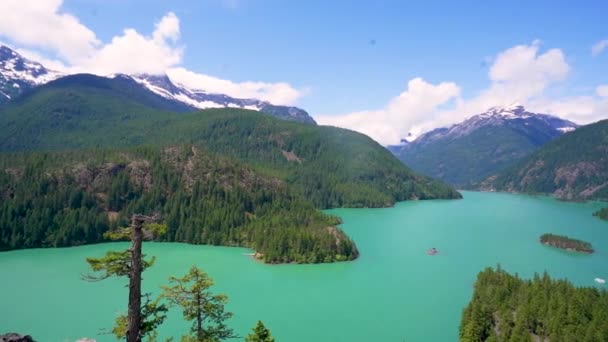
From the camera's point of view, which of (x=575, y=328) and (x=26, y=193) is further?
(x=26, y=193)

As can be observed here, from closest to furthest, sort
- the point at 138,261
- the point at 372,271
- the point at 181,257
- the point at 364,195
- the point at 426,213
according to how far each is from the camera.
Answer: the point at 138,261 < the point at 372,271 < the point at 181,257 < the point at 426,213 < the point at 364,195

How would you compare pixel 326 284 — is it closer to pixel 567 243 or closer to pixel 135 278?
pixel 135 278

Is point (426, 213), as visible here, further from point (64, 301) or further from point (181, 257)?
point (64, 301)

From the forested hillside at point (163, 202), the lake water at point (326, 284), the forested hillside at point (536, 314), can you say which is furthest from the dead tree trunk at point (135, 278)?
the forested hillside at point (163, 202)

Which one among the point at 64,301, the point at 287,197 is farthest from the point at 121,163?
the point at 64,301

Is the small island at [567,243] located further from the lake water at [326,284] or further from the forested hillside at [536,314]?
the forested hillside at [536,314]

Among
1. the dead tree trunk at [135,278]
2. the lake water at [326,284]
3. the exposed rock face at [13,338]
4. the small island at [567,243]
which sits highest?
the dead tree trunk at [135,278]

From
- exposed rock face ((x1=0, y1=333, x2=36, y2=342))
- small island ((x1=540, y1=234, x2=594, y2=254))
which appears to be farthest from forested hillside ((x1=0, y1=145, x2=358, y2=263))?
exposed rock face ((x1=0, y1=333, x2=36, y2=342))
